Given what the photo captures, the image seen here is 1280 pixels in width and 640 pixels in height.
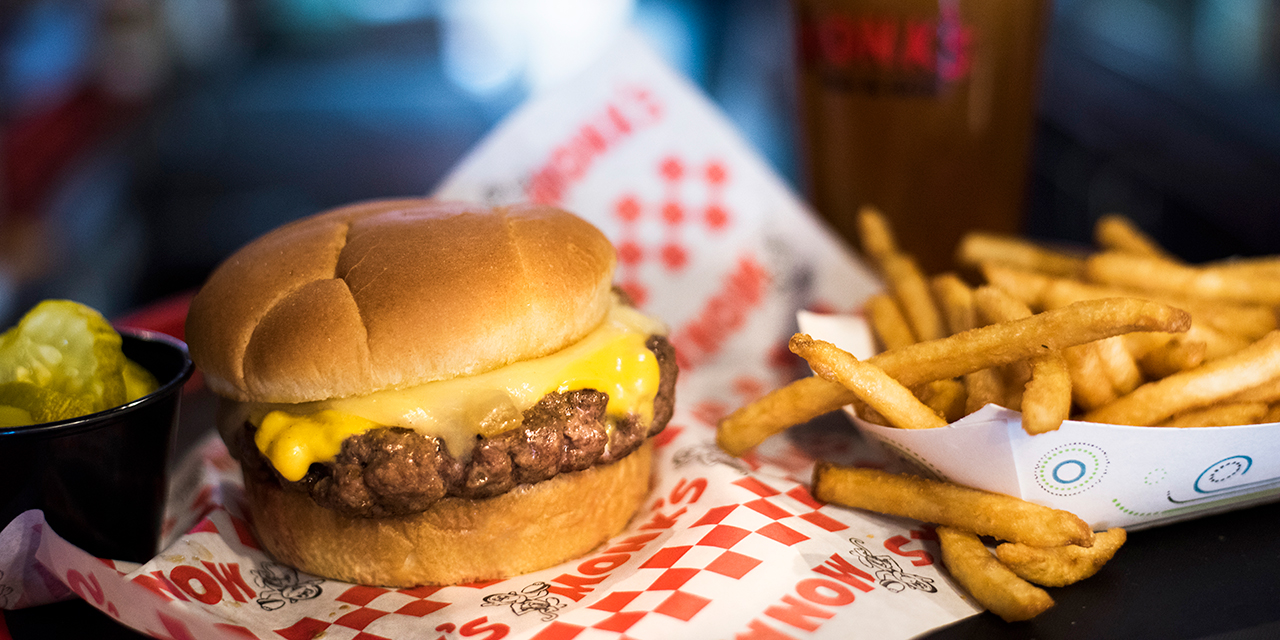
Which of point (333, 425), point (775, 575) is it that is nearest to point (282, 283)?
point (333, 425)

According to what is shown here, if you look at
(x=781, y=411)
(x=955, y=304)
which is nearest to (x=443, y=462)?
(x=781, y=411)

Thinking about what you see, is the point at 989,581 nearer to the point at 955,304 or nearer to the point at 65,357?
the point at 955,304

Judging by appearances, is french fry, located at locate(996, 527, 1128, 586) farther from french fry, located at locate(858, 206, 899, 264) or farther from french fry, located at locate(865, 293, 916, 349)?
french fry, located at locate(858, 206, 899, 264)

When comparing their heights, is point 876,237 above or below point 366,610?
above

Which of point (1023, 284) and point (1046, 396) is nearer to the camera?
point (1046, 396)

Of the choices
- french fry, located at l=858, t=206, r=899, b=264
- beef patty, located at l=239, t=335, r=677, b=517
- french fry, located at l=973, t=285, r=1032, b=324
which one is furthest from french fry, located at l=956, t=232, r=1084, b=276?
beef patty, located at l=239, t=335, r=677, b=517

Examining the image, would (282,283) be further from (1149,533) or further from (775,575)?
(1149,533)

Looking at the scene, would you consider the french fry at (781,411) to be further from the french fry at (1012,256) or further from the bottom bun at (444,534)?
the french fry at (1012,256)
